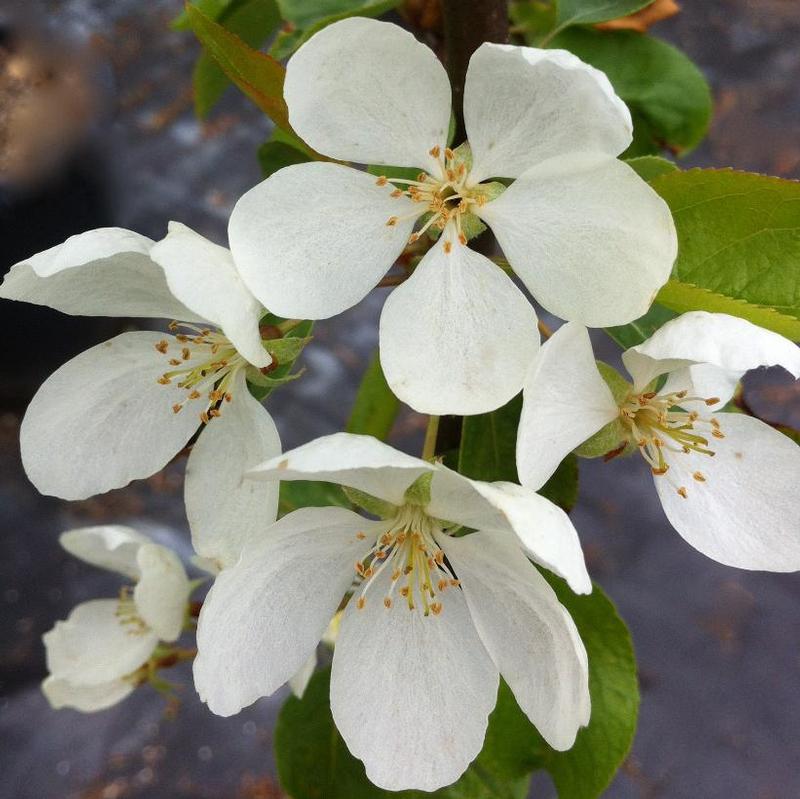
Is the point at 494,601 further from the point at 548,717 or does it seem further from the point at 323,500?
the point at 323,500

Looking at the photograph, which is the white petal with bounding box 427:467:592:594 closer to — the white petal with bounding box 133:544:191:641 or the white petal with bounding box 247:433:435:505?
the white petal with bounding box 247:433:435:505

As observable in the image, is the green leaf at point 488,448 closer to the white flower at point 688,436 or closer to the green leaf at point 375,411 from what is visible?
the white flower at point 688,436

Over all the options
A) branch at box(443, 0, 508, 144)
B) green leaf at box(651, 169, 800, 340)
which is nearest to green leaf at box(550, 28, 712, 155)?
branch at box(443, 0, 508, 144)

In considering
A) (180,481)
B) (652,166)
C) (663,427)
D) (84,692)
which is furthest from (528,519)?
(180,481)

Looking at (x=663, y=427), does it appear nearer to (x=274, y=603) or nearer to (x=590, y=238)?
(x=590, y=238)

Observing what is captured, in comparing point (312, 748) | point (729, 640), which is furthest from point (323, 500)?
point (729, 640)
